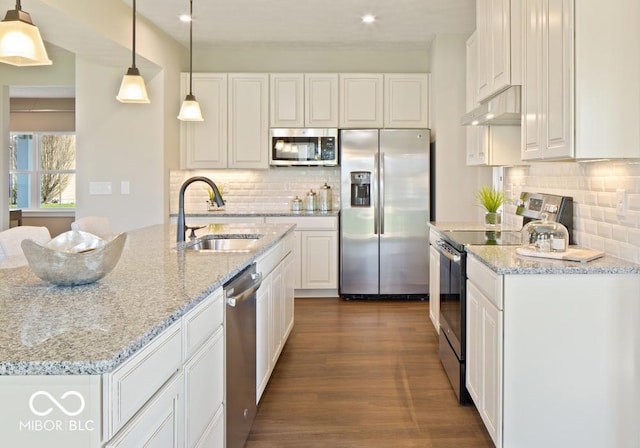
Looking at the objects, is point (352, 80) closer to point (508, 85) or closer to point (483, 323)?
point (508, 85)

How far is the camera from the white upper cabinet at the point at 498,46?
2947 mm

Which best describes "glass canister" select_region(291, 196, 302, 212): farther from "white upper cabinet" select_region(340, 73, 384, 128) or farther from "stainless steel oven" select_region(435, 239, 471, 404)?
"stainless steel oven" select_region(435, 239, 471, 404)

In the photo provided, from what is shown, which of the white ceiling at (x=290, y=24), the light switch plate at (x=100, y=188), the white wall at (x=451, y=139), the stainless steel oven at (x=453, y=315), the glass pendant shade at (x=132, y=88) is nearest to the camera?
the stainless steel oven at (x=453, y=315)

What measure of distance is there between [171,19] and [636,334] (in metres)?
4.42

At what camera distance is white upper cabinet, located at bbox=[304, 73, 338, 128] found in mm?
5719

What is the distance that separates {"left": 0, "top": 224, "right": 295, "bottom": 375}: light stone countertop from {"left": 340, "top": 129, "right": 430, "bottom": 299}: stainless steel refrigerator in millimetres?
3099

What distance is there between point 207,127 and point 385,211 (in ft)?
6.96

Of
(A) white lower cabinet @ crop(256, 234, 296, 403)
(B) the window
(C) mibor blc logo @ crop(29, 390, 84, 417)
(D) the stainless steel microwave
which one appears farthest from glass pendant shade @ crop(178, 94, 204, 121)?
(B) the window

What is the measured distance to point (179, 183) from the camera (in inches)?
228

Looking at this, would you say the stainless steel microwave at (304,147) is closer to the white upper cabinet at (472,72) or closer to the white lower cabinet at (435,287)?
the white upper cabinet at (472,72)

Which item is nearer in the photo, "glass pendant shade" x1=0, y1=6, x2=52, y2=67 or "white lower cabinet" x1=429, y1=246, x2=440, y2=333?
"glass pendant shade" x1=0, y1=6, x2=52, y2=67

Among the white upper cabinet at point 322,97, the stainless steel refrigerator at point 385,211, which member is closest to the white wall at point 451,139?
the stainless steel refrigerator at point 385,211

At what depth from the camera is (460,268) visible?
2.93 m

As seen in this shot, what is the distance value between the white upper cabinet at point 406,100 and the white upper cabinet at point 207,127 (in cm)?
177
